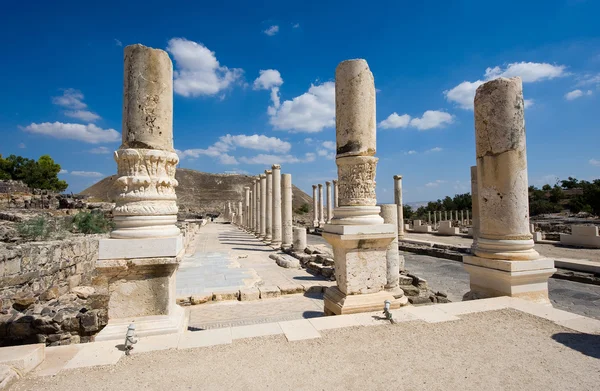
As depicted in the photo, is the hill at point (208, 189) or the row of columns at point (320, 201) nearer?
the row of columns at point (320, 201)

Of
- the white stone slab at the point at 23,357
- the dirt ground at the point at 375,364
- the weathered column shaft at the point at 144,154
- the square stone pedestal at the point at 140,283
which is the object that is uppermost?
the weathered column shaft at the point at 144,154

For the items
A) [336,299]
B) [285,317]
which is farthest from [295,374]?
[285,317]

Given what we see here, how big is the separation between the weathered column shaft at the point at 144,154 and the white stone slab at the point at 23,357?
1277mm

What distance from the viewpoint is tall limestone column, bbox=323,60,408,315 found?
14.9ft

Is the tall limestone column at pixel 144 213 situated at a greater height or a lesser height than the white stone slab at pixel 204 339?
greater

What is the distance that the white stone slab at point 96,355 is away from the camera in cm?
290

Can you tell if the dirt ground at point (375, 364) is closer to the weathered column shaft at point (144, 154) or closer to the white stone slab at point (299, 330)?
the white stone slab at point (299, 330)

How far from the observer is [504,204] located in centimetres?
502

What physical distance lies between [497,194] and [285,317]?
14.0 feet

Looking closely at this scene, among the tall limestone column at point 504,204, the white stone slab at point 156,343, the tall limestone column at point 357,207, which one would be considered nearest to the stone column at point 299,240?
the tall limestone column at point 357,207

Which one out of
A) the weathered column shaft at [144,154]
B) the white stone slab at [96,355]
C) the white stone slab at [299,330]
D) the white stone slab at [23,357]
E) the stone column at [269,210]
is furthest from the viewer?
the stone column at [269,210]

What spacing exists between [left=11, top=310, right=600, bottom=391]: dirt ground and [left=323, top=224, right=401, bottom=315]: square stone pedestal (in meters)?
0.87

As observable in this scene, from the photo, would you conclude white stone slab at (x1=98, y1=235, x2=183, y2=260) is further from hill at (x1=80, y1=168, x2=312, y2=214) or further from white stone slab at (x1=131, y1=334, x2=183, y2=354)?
hill at (x1=80, y1=168, x2=312, y2=214)

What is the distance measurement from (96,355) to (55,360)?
12.8 inches
